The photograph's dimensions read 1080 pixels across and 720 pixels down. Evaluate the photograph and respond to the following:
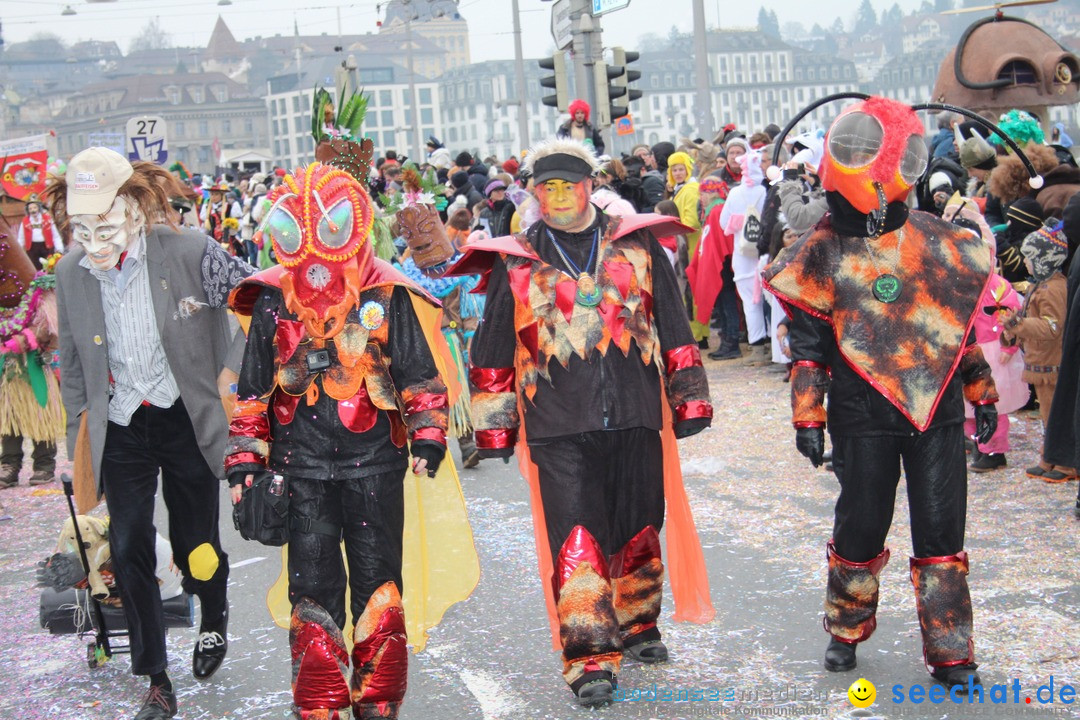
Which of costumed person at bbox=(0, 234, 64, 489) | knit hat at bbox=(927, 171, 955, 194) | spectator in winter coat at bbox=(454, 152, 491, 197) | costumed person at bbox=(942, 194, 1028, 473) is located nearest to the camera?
costumed person at bbox=(942, 194, 1028, 473)

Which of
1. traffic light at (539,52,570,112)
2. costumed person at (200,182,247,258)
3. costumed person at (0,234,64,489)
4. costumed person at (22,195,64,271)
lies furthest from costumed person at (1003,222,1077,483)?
costumed person at (200,182,247,258)

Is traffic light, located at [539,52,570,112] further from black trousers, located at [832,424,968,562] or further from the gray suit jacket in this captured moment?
black trousers, located at [832,424,968,562]

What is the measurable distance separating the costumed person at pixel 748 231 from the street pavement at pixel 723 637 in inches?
163

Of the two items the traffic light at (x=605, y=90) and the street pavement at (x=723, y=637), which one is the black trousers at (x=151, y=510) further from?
the traffic light at (x=605, y=90)

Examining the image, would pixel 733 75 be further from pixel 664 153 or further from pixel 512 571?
pixel 512 571

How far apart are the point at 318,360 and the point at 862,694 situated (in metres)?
2.32

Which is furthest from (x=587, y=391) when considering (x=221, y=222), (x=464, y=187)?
(x=221, y=222)

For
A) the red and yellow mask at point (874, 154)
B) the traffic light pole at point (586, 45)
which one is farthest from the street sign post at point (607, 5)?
the red and yellow mask at point (874, 154)

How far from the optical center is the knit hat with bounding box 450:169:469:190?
18188 mm

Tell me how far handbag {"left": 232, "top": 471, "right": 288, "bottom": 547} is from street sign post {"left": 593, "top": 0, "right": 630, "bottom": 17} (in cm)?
968

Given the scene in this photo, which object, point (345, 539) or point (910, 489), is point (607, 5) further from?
point (345, 539)

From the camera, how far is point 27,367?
385 inches

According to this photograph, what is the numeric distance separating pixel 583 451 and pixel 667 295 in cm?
72

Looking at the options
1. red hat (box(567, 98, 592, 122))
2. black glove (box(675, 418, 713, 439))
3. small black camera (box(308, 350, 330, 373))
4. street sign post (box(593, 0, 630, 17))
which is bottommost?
black glove (box(675, 418, 713, 439))
